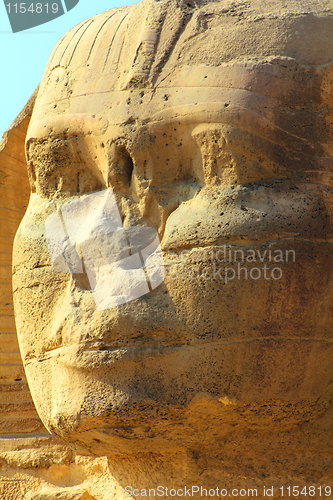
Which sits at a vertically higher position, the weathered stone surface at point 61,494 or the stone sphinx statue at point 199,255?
the stone sphinx statue at point 199,255

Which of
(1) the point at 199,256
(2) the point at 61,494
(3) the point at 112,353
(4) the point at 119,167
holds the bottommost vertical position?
(2) the point at 61,494

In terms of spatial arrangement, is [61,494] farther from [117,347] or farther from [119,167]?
[119,167]

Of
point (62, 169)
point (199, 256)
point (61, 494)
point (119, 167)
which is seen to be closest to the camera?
point (199, 256)

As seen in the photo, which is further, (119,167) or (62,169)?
(62,169)

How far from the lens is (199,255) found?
8.16 feet

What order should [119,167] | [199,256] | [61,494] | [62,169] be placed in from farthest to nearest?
[61,494] → [62,169] → [119,167] → [199,256]

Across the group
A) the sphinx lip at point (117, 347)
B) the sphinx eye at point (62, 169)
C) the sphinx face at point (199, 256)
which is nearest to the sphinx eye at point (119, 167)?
the sphinx face at point (199, 256)

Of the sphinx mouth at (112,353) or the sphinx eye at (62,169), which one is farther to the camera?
the sphinx eye at (62,169)

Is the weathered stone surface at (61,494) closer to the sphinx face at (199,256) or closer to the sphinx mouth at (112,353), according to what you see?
the sphinx face at (199,256)

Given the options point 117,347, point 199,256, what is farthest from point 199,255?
point 117,347

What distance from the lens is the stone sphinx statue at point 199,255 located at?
2.46 metres

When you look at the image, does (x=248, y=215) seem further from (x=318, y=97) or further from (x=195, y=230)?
(x=318, y=97)

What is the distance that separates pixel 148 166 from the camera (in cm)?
266

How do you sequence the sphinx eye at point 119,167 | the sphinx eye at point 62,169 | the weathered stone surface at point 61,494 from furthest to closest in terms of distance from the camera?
the weathered stone surface at point 61,494, the sphinx eye at point 62,169, the sphinx eye at point 119,167
